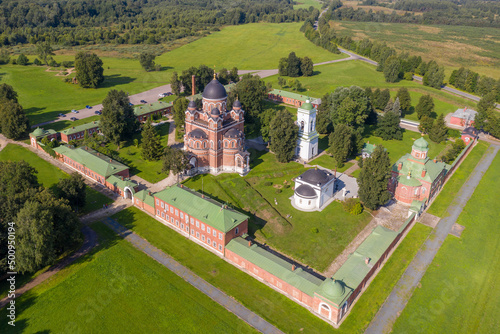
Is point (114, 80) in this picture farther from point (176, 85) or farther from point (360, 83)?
point (360, 83)

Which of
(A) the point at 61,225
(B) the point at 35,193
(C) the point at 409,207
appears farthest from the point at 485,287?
(B) the point at 35,193

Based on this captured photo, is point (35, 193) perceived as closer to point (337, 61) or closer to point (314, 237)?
point (314, 237)

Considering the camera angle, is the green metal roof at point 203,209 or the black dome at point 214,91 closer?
the green metal roof at point 203,209

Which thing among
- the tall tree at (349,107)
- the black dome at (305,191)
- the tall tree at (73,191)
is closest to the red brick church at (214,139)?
the black dome at (305,191)

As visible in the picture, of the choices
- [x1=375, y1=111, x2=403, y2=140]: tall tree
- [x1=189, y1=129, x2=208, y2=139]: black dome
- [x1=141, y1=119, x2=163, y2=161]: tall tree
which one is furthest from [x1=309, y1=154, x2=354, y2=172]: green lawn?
[x1=141, y1=119, x2=163, y2=161]: tall tree

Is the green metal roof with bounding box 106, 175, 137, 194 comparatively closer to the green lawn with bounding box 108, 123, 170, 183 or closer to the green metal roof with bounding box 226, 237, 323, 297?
the green lawn with bounding box 108, 123, 170, 183

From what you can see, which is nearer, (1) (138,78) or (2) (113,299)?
(2) (113,299)

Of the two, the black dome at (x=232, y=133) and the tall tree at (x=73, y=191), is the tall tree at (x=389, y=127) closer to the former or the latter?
the black dome at (x=232, y=133)
